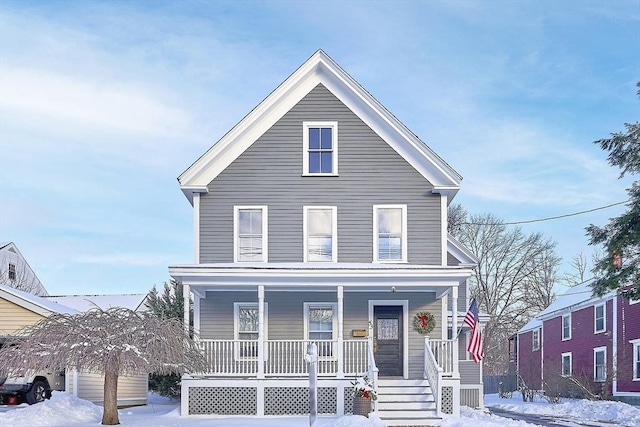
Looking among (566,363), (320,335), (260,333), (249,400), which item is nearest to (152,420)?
(249,400)

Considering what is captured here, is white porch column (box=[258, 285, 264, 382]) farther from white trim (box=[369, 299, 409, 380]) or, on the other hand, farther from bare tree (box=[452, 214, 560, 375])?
bare tree (box=[452, 214, 560, 375])

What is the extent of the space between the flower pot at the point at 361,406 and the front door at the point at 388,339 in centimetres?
353

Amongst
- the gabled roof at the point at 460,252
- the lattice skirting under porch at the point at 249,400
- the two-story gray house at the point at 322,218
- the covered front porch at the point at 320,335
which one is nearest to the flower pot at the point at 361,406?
the covered front porch at the point at 320,335

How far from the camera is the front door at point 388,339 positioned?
21.2 metres

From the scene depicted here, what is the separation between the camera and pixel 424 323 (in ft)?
68.7

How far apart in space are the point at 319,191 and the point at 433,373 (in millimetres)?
5940

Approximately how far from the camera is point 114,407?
16516mm

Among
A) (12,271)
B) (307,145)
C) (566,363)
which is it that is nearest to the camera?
(307,145)

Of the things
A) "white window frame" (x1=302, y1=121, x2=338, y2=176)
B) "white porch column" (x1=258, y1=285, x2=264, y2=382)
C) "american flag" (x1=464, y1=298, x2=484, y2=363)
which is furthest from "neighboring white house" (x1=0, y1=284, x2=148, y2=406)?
"american flag" (x1=464, y1=298, x2=484, y2=363)

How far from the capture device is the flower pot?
17531mm

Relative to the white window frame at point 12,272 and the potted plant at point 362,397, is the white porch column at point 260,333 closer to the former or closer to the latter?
the potted plant at point 362,397

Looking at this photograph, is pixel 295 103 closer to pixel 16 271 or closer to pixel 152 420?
pixel 152 420

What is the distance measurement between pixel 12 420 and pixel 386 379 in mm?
9119

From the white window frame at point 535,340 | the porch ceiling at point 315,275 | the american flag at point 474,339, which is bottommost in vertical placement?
the white window frame at point 535,340
